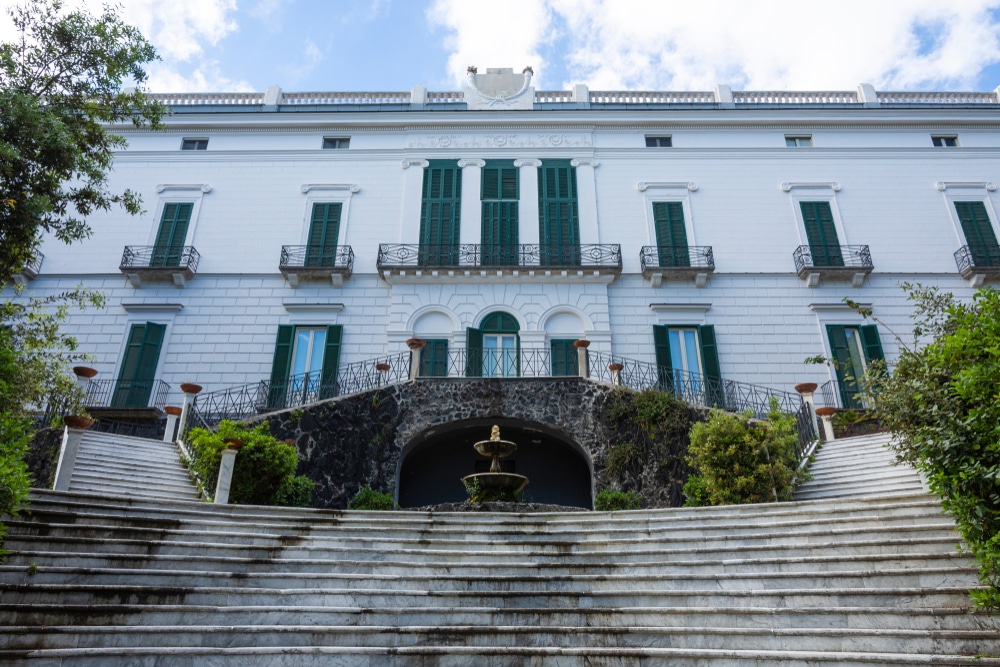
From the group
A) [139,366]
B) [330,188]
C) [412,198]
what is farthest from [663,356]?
[139,366]

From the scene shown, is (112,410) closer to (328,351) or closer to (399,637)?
(328,351)

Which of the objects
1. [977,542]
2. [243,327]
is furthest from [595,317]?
[977,542]

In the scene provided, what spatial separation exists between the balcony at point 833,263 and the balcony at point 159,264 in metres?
17.1

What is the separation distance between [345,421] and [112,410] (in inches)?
264

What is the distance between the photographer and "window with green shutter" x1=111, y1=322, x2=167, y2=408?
18.0 meters

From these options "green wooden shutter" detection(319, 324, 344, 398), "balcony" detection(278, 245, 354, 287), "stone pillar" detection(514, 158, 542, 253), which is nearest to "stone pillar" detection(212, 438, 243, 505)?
"green wooden shutter" detection(319, 324, 344, 398)

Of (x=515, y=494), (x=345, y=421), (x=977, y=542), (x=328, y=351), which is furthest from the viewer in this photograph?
(x=328, y=351)

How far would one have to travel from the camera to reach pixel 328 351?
18.8 metres

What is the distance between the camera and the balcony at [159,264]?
763 inches

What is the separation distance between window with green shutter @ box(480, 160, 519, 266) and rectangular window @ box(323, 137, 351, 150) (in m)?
4.56

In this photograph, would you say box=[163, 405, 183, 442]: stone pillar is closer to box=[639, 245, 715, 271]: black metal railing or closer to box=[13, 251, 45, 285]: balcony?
box=[13, 251, 45, 285]: balcony

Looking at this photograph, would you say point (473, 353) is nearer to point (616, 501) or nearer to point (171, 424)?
point (616, 501)

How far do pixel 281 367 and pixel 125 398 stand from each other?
12.8ft

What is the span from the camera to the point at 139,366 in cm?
1845
